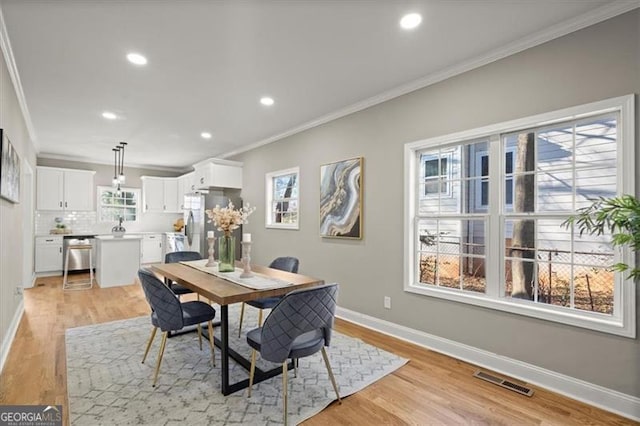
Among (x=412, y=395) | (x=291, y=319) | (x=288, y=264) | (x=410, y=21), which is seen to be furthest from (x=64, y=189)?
(x=412, y=395)

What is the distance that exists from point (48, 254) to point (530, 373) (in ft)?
27.1

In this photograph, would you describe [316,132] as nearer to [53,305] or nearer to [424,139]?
[424,139]

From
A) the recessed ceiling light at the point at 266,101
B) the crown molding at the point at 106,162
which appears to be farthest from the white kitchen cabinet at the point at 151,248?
the recessed ceiling light at the point at 266,101

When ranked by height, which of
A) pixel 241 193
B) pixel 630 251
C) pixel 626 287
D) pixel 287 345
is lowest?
pixel 287 345

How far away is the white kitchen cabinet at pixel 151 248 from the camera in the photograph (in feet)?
25.3

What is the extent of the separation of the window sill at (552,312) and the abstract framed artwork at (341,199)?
1201 mm

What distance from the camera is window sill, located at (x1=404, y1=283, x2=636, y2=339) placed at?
80.7 inches

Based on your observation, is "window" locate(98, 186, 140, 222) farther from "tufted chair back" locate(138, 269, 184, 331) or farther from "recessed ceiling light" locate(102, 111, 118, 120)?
"tufted chair back" locate(138, 269, 184, 331)

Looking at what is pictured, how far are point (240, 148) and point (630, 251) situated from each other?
18.3ft

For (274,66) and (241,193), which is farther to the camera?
(241,193)

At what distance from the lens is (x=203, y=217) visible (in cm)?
593

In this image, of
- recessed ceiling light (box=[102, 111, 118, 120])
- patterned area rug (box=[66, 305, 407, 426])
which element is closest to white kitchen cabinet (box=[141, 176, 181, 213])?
recessed ceiling light (box=[102, 111, 118, 120])

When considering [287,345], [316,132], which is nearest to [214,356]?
[287,345]

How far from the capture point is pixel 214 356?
2.80 meters
